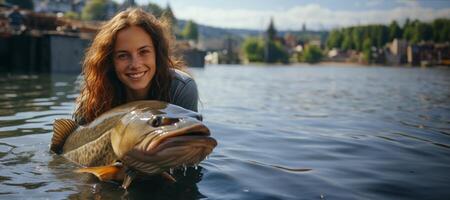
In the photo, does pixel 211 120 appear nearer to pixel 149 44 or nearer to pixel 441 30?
pixel 149 44

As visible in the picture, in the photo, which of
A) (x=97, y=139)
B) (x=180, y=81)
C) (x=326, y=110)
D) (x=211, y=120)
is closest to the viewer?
(x=97, y=139)

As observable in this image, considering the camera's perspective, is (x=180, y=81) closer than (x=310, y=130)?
Yes

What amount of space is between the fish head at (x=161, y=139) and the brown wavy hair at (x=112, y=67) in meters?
1.11

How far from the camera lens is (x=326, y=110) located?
42.3 feet

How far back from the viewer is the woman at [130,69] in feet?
15.4

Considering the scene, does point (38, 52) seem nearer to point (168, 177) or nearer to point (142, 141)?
point (168, 177)

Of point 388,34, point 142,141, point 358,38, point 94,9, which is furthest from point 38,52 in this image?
point 358,38

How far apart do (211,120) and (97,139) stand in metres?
Result: 5.64

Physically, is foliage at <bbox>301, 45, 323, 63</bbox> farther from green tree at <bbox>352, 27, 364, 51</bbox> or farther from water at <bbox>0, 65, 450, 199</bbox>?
water at <bbox>0, 65, 450, 199</bbox>

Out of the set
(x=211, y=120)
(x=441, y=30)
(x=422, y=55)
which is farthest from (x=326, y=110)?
(x=441, y=30)

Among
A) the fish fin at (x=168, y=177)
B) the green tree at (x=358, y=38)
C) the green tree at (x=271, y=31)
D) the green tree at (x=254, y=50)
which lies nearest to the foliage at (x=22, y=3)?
the green tree at (x=254, y=50)

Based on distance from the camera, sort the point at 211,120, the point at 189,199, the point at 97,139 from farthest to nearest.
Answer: the point at 211,120 < the point at 97,139 < the point at 189,199

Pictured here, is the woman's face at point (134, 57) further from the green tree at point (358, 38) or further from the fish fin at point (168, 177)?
the green tree at point (358, 38)

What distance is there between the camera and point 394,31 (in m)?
166
